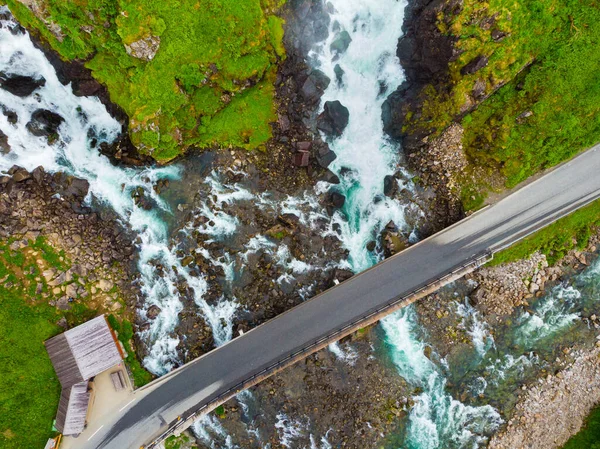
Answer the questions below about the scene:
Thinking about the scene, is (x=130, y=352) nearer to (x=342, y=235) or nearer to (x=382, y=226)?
(x=342, y=235)

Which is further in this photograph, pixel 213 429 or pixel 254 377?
pixel 213 429

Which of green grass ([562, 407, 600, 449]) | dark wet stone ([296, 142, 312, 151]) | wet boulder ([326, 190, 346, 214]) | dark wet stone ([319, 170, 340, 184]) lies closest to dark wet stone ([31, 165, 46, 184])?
dark wet stone ([296, 142, 312, 151])

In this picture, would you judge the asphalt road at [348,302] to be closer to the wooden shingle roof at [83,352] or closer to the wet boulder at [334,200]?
the wooden shingle roof at [83,352]

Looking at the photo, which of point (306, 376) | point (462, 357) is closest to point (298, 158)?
point (306, 376)

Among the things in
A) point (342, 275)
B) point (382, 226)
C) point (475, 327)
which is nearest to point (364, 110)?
point (382, 226)

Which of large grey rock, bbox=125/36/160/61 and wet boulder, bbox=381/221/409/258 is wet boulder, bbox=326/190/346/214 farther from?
large grey rock, bbox=125/36/160/61

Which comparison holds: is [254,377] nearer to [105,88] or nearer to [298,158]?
[298,158]

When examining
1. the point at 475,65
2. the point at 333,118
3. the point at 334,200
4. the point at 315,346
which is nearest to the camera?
the point at 475,65
